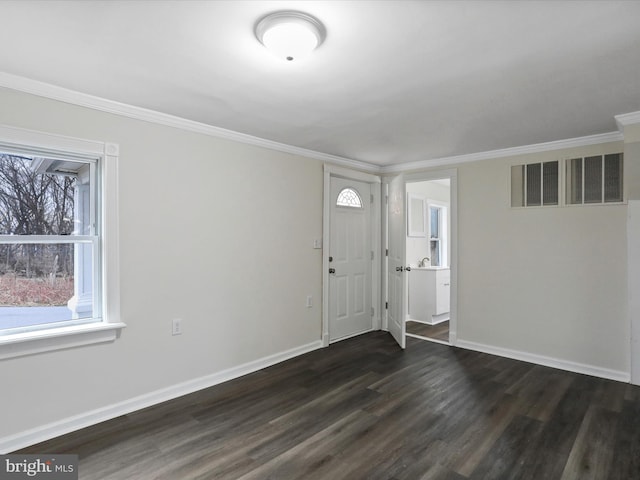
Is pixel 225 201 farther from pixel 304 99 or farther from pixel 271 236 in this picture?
pixel 304 99

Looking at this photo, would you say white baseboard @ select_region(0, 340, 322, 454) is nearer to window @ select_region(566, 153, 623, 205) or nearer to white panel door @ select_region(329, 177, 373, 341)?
white panel door @ select_region(329, 177, 373, 341)

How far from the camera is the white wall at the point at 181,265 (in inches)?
97.9

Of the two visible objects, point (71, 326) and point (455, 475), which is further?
point (71, 326)

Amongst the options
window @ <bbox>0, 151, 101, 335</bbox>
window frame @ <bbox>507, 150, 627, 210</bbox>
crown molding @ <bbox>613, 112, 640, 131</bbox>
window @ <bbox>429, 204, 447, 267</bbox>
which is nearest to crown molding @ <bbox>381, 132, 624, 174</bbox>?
window frame @ <bbox>507, 150, 627, 210</bbox>

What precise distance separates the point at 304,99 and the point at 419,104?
34.1 inches

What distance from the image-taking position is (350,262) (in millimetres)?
4871

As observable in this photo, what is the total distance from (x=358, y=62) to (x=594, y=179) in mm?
2939

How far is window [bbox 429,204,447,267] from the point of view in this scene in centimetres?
639

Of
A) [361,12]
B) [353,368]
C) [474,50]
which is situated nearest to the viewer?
[361,12]

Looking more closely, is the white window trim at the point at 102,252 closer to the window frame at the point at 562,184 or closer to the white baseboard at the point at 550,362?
the white baseboard at the point at 550,362

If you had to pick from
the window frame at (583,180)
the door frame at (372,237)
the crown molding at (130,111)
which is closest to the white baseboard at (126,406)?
the door frame at (372,237)

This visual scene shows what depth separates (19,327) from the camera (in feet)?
8.05

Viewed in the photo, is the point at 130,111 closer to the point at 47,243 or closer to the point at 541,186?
the point at 47,243

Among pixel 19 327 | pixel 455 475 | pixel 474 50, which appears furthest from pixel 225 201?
pixel 455 475
